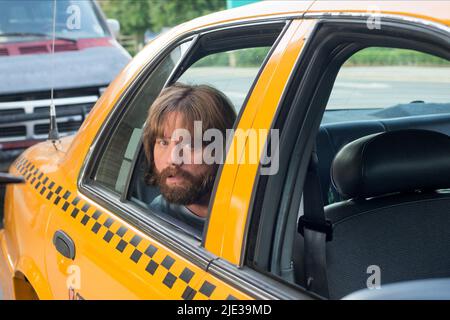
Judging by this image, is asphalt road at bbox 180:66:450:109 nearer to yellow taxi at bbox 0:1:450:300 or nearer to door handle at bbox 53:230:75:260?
yellow taxi at bbox 0:1:450:300

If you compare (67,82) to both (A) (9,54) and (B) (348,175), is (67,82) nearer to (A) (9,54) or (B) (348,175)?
(A) (9,54)

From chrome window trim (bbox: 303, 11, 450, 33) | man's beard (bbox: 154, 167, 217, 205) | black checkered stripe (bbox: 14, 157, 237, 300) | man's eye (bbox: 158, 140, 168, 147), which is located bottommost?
black checkered stripe (bbox: 14, 157, 237, 300)

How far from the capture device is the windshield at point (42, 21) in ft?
21.9

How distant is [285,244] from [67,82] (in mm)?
4850

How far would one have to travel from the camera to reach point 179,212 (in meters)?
2.11

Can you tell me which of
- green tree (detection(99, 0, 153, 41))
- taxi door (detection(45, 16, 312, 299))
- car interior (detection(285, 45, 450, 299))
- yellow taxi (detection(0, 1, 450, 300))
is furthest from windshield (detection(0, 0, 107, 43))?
green tree (detection(99, 0, 153, 41))

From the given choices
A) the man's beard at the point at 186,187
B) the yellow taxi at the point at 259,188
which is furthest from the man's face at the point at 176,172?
the yellow taxi at the point at 259,188

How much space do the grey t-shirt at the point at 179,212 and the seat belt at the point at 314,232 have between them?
301 mm

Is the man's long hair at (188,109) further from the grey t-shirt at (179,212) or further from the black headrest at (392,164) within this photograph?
the black headrest at (392,164)

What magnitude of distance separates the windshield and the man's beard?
4.88 metres

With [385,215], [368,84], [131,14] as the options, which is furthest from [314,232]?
[131,14]

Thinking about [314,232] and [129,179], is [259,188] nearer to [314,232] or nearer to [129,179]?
[314,232]

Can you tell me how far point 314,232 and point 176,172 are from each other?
1.51 feet

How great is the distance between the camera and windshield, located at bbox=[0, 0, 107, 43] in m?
6.66
